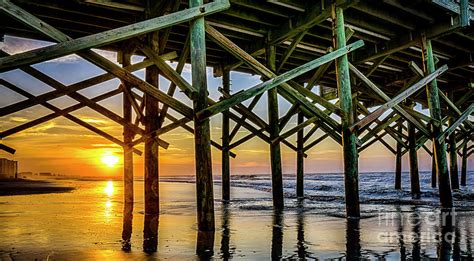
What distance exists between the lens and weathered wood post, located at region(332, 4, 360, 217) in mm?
6582

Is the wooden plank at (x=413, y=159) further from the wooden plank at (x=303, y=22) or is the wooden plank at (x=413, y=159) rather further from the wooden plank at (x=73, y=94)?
the wooden plank at (x=73, y=94)

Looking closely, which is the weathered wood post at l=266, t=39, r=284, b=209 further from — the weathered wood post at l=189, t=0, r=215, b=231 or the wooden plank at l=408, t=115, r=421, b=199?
the wooden plank at l=408, t=115, r=421, b=199

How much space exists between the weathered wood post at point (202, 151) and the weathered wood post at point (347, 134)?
9.24 feet

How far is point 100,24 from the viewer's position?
24.8ft

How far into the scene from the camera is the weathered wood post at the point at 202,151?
4949mm

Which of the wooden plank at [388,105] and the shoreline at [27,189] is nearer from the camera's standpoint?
the wooden plank at [388,105]

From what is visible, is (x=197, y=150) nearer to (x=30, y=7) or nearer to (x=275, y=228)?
(x=275, y=228)

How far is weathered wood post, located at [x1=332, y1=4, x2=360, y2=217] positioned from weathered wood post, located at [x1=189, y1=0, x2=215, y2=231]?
2.82m

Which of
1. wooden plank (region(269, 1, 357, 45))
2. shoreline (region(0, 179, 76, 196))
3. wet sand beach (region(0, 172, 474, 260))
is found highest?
wooden plank (region(269, 1, 357, 45))

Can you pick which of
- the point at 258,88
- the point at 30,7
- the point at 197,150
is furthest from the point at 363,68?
the point at 30,7

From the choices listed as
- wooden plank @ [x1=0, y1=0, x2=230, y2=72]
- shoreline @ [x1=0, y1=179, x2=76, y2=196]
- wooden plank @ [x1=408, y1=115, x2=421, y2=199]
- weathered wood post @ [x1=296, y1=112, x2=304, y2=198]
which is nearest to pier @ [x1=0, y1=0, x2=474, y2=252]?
wooden plank @ [x1=0, y1=0, x2=230, y2=72]

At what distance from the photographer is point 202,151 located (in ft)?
16.3

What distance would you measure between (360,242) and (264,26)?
5493mm

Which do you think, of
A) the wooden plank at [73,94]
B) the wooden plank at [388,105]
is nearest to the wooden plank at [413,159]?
the wooden plank at [388,105]
